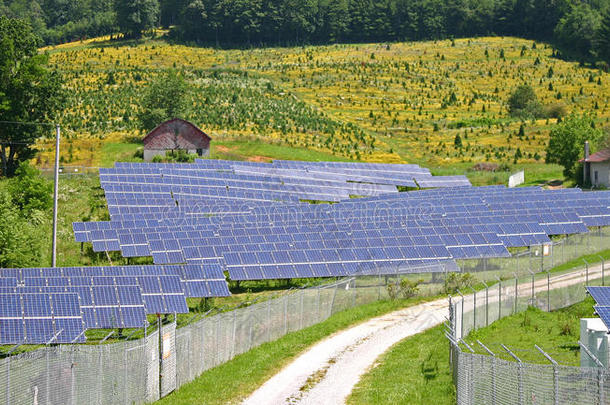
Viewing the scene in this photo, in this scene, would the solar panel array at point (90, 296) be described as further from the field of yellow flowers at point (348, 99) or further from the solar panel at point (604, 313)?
the field of yellow flowers at point (348, 99)

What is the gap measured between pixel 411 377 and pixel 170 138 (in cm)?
7121

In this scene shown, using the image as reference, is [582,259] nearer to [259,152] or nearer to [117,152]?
[259,152]

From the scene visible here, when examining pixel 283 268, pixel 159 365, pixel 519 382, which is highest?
pixel 519 382

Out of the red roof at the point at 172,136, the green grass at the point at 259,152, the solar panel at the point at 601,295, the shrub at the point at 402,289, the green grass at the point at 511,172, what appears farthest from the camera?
the green grass at the point at 259,152

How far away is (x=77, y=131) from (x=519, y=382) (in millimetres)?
101826

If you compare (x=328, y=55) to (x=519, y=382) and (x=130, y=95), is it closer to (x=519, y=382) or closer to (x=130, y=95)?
(x=130, y=95)

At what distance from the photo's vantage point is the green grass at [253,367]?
2748 cm

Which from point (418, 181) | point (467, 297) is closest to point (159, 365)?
point (467, 297)

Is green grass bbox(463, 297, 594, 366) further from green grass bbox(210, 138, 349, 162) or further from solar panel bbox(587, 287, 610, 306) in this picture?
green grass bbox(210, 138, 349, 162)

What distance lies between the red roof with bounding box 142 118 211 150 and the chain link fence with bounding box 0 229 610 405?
182 ft

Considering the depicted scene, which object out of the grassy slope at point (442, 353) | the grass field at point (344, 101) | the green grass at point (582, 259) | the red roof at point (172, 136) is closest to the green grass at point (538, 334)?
the grassy slope at point (442, 353)

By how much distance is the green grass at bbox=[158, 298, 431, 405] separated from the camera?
1082 inches

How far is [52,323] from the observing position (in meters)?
28.0

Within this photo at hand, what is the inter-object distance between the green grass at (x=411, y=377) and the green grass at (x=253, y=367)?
3.65 meters
